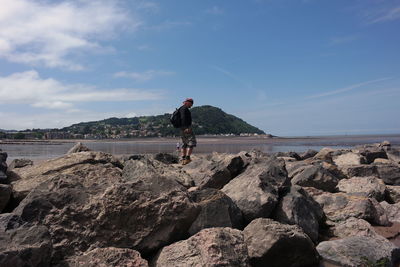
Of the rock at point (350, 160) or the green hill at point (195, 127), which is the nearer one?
the rock at point (350, 160)

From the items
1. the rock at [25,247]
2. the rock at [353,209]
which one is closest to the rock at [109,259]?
the rock at [25,247]

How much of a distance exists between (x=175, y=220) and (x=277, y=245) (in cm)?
148

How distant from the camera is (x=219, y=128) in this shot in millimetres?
118750

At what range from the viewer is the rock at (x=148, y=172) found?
632cm

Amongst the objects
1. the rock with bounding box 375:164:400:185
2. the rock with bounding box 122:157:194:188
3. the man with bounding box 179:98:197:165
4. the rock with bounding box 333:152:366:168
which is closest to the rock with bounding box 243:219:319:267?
the rock with bounding box 122:157:194:188

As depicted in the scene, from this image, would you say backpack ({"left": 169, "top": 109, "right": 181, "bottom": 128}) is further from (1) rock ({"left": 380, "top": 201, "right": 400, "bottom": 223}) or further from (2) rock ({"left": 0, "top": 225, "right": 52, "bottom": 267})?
(2) rock ({"left": 0, "top": 225, "right": 52, "bottom": 267})

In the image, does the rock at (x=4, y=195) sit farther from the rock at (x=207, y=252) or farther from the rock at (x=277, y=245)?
the rock at (x=277, y=245)

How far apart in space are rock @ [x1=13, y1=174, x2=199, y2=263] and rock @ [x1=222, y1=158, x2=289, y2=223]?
1477 millimetres

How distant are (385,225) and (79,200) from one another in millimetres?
5973

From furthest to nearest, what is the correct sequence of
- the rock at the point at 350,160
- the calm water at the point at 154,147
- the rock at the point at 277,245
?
the calm water at the point at 154,147
the rock at the point at 350,160
the rock at the point at 277,245

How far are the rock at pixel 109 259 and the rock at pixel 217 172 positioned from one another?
10.7ft

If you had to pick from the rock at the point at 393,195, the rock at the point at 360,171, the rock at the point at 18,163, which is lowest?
the rock at the point at 393,195

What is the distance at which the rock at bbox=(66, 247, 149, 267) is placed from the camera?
3.93 metres

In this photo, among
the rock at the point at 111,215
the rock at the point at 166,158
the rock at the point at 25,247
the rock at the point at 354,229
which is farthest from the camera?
the rock at the point at 166,158
